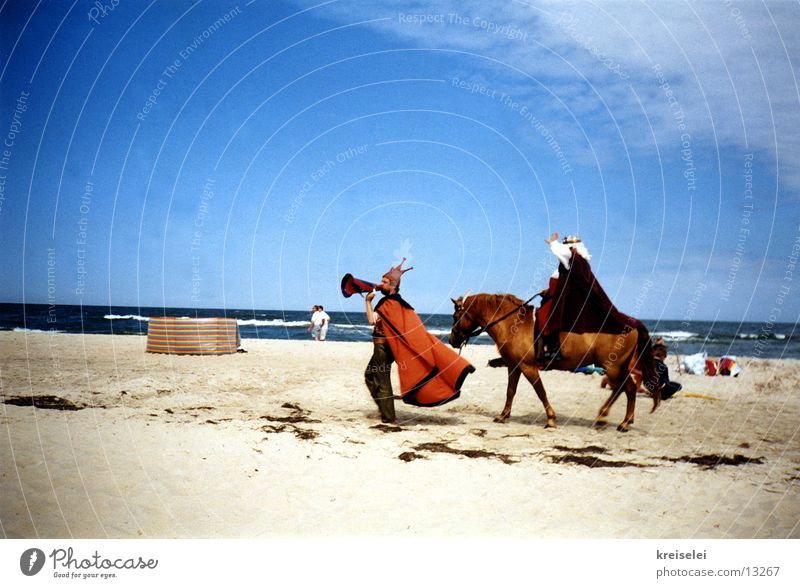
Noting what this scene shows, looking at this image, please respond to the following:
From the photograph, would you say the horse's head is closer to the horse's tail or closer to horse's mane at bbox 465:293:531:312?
horse's mane at bbox 465:293:531:312

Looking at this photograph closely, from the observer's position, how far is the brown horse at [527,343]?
30.8 feet

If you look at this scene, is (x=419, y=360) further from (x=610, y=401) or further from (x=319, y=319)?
(x=319, y=319)

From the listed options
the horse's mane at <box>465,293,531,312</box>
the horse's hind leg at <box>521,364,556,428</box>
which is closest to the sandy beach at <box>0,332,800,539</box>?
the horse's hind leg at <box>521,364,556,428</box>

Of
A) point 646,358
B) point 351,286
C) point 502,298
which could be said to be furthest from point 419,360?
point 646,358

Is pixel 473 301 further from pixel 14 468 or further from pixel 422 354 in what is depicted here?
pixel 14 468

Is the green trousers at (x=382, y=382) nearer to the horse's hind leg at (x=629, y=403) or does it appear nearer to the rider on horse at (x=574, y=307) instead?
the rider on horse at (x=574, y=307)

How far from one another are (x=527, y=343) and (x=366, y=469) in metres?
3.83

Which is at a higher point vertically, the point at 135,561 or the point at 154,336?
the point at 154,336

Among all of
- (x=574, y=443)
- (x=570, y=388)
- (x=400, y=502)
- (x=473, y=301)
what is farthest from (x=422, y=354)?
(x=570, y=388)

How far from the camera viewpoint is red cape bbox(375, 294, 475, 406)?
8938 mm

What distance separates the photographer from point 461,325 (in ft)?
31.9

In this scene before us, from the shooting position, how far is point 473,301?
9.74m

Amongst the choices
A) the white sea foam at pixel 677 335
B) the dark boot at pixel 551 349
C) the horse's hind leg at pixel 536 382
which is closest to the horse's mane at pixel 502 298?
the dark boot at pixel 551 349

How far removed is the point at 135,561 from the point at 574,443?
580 centimetres
